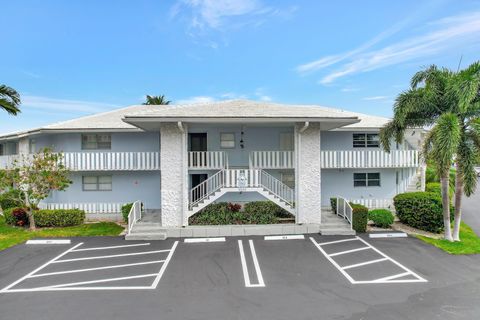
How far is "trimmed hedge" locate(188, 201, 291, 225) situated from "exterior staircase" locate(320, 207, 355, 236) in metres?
1.99

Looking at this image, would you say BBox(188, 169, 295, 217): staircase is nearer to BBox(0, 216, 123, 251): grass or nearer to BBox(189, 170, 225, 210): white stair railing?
BBox(189, 170, 225, 210): white stair railing

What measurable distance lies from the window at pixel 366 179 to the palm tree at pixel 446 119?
5.02 meters

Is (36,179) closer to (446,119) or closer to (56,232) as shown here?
(56,232)

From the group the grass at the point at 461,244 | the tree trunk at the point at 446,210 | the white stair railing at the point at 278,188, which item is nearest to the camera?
the grass at the point at 461,244

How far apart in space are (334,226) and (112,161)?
1283 cm

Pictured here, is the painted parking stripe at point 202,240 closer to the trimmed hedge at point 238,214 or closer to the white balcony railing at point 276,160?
the trimmed hedge at point 238,214

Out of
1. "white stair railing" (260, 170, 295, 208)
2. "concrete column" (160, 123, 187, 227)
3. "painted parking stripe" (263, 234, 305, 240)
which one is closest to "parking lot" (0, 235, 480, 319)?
"painted parking stripe" (263, 234, 305, 240)

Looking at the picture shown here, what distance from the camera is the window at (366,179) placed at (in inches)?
681

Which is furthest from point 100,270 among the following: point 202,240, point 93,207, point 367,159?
point 367,159

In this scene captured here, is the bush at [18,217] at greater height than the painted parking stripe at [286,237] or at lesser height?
greater

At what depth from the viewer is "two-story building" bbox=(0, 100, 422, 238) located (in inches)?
501

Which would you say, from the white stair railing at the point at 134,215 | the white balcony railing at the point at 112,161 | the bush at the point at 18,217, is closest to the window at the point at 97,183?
the white balcony railing at the point at 112,161

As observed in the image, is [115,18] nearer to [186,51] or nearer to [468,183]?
[186,51]

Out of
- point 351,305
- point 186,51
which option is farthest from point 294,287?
point 186,51
